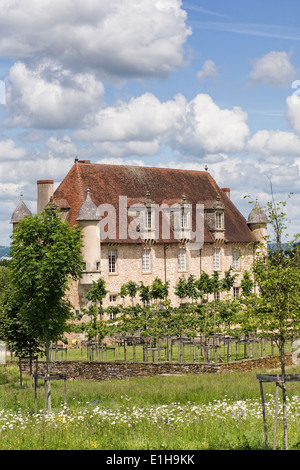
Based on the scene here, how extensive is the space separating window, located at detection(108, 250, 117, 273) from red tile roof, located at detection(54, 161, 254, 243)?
376 cm

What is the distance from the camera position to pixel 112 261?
5688 centimetres

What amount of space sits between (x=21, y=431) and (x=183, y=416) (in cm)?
429

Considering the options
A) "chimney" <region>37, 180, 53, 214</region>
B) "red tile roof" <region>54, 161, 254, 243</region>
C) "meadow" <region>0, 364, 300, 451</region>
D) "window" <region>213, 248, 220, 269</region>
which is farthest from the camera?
"window" <region>213, 248, 220, 269</region>

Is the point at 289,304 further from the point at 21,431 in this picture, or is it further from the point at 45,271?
the point at 45,271

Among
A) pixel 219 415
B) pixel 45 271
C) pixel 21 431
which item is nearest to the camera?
pixel 21 431

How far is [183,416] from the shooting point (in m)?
19.3

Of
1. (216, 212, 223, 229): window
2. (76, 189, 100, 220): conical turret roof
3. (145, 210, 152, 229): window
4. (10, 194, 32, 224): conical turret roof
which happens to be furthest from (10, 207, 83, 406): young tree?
(216, 212, 223, 229): window

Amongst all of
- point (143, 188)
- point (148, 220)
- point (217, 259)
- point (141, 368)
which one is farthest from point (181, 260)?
point (141, 368)

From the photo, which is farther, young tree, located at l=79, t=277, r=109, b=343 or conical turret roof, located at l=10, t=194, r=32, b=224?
conical turret roof, located at l=10, t=194, r=32, b=224

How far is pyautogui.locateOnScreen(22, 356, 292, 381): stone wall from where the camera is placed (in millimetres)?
35625

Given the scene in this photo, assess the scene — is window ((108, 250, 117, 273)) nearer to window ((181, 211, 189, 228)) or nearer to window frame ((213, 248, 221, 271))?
window ((181, 211, 189, 228))

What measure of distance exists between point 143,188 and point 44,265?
37.8 m

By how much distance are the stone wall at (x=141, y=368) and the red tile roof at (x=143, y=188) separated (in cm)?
1864
